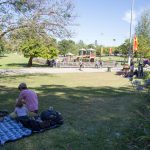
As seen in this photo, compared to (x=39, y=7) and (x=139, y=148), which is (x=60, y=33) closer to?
(x=39, y=7)

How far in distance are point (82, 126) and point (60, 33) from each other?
17162mm

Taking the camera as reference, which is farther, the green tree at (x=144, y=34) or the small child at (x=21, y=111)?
the green tree at (x=144, y=34)

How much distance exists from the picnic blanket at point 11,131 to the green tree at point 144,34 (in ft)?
159

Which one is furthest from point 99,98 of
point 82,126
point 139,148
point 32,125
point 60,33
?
point 60,33

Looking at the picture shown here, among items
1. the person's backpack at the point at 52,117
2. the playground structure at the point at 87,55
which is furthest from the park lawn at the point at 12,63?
the person's backpack at the point at 52,117

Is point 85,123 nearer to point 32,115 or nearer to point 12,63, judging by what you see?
point 32,115

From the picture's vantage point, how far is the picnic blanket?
8.03 metres

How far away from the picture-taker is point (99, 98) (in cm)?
1543

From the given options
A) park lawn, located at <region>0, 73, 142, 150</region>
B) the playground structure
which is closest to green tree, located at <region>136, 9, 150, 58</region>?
the playground structure

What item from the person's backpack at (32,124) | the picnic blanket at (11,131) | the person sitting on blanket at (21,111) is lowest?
the picnic blanket at (11,131)

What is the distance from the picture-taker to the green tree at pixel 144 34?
55906 millimetres

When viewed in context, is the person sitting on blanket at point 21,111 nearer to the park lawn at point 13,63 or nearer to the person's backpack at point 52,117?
the person's backpack at point 52,117

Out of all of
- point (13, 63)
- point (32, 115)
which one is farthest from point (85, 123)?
point (13, 63)

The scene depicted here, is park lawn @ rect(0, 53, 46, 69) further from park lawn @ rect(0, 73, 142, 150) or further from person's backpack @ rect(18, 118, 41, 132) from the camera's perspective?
person's backpack @ rect(18, 118, 41, 132)
